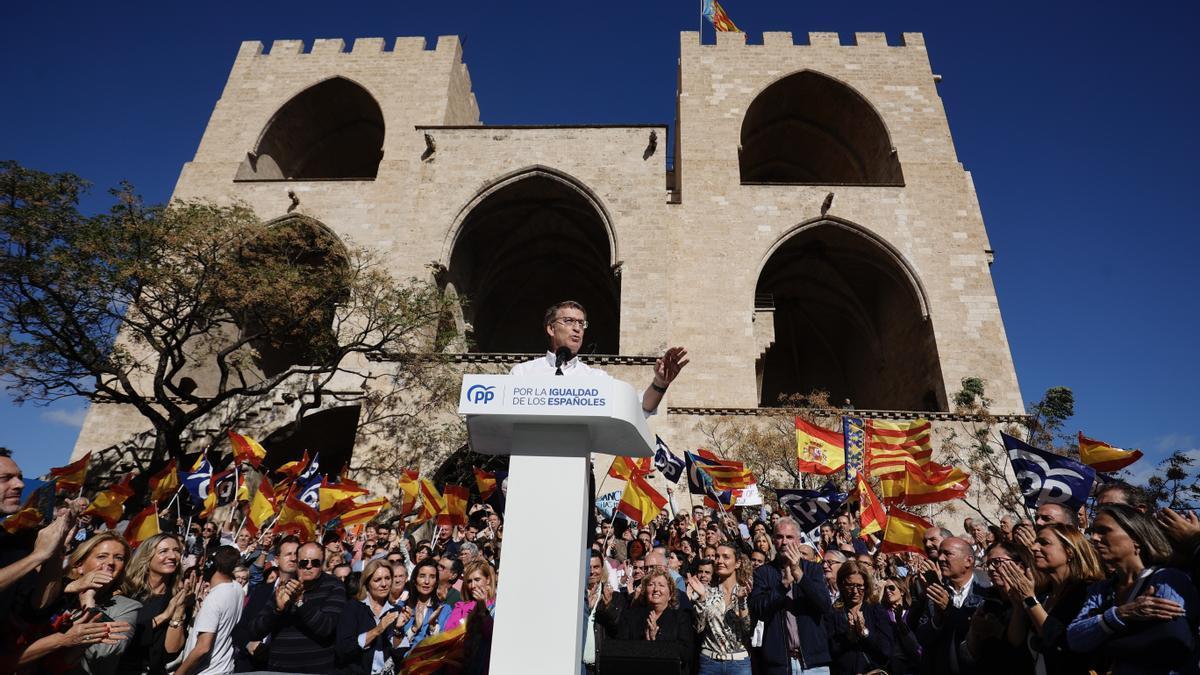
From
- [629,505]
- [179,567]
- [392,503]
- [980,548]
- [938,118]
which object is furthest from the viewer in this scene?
[938,118]

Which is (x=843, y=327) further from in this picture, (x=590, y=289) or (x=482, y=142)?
(x=482, y=142)

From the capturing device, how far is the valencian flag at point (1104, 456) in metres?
6.67

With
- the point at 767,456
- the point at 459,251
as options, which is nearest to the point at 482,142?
the point at 459,251

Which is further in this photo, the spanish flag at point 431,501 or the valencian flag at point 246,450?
the valencian flag at point 246,450

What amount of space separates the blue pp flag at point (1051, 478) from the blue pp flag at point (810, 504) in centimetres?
263

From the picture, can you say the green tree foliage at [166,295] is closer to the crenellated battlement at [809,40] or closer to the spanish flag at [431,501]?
the spanish flag at [431,501]

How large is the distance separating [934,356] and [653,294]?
27.1 feet

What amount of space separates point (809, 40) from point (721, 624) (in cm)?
2286

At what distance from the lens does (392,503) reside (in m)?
14.3

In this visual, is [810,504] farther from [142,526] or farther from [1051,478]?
[142,526]

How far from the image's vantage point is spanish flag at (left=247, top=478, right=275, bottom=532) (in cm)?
944

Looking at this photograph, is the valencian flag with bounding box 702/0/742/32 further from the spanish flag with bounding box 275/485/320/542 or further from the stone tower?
the spanish flag with bounding box 275/485/320/542

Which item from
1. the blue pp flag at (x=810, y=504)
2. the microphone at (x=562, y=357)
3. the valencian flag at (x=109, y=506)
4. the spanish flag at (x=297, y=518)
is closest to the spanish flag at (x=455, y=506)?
the spanish flag at (x=297, y=518)

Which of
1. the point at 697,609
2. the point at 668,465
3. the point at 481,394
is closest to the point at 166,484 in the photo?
the point at 668,465
